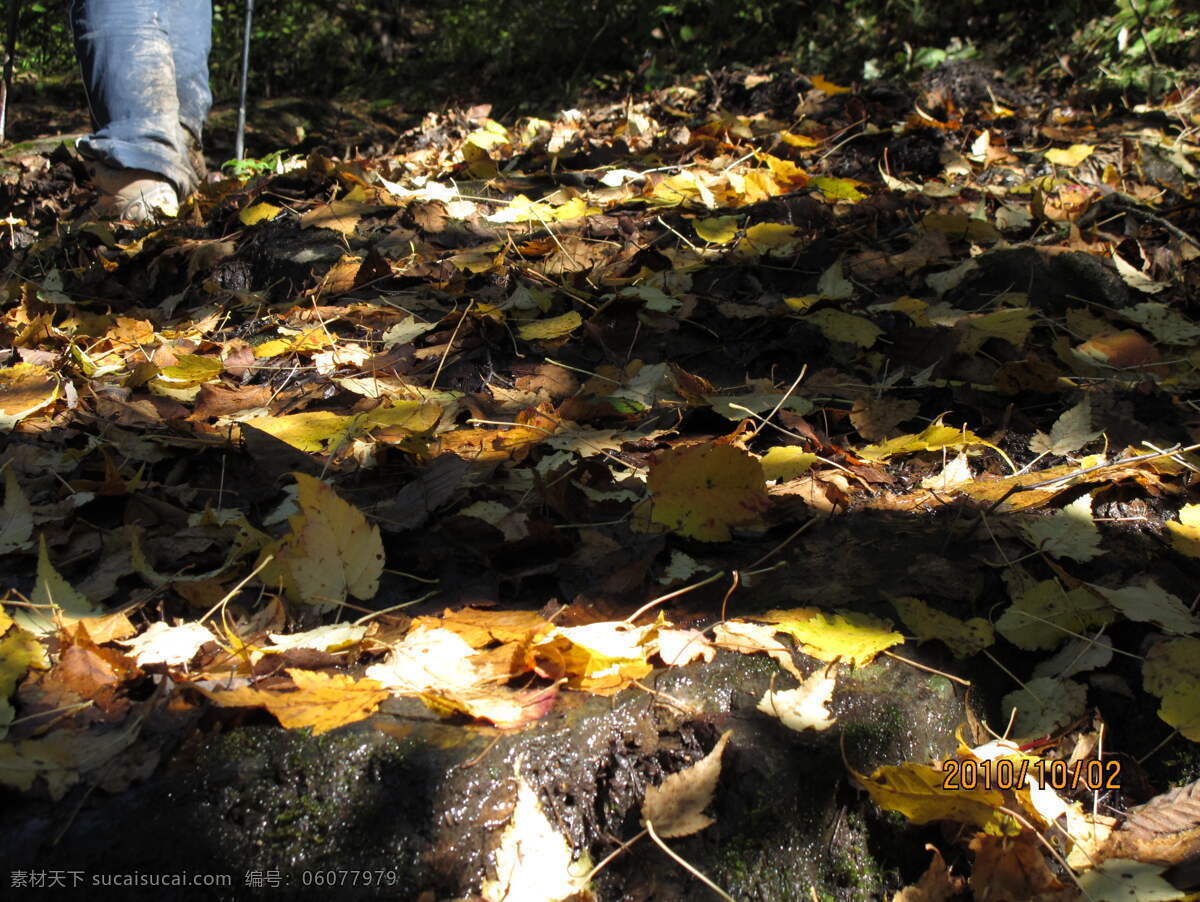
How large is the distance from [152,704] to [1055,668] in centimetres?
121

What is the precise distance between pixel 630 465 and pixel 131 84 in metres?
2.61

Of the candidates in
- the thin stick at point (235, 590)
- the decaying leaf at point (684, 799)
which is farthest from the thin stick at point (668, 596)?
the thin stick at point (235, 590)

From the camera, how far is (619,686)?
1184mm

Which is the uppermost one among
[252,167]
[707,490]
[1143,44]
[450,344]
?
[1143,44]

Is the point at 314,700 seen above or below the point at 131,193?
above

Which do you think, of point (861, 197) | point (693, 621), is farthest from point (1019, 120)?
point (693, 621)

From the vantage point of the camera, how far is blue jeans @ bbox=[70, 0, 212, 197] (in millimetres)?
3156

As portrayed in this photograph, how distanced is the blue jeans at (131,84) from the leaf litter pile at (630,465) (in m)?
0.32

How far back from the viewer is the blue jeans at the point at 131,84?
3156 mm

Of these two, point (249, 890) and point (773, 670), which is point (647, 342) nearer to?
point (773, 670)

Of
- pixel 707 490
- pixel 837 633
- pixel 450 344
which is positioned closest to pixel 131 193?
pixel 450 344

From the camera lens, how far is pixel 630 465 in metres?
1.69

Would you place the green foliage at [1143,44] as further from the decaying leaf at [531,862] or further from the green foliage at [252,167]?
the decaying leaf at [531,862]

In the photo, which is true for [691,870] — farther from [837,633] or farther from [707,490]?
[707,490]
